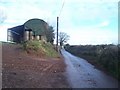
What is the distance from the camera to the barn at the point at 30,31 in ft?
191

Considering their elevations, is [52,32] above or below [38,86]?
above

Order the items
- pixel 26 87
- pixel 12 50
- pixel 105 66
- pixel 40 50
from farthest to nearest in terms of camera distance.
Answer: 1. pixel 40 50
2. pixel 12 50
3. pixel 105 66
4. pixel 26 87

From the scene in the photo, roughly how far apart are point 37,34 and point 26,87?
54687mm

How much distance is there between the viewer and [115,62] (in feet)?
69.5

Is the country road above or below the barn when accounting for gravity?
below

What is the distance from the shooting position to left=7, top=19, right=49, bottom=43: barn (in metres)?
A: 58.2

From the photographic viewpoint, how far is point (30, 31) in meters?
61.2

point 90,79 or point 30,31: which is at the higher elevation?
point 30,31

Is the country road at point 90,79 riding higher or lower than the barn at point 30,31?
lower

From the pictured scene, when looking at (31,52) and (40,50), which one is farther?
(40,50)

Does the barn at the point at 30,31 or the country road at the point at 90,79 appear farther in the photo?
the barn at the point at 30,31

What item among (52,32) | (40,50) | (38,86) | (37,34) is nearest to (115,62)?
(38,86)

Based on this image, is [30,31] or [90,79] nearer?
[90,79]

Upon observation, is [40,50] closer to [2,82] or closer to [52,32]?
[2,82]
